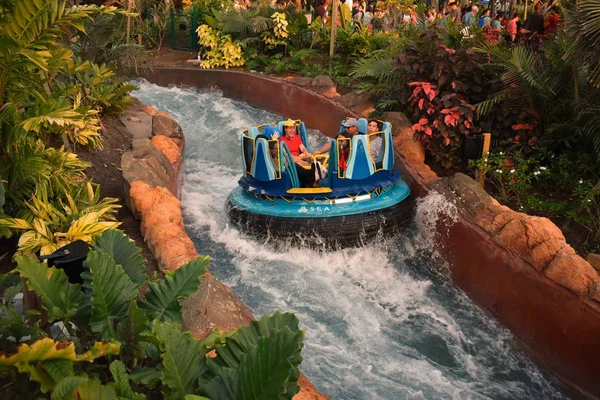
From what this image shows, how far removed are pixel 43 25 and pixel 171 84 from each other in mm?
11052

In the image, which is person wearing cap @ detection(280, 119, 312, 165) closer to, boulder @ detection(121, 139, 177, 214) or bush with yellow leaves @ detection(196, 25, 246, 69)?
boulder @ detection(121, 139, 177, 214)

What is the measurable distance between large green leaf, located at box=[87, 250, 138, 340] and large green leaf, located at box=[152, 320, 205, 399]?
0.32 metres

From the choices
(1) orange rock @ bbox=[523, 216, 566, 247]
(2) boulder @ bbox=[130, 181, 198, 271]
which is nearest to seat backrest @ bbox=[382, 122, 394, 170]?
(1) orange rock @ bbox=[523, 216, 566, 247]

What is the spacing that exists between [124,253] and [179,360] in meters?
0.96

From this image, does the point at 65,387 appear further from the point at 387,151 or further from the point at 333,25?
the point at 333,25

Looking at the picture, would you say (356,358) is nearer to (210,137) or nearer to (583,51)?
(583,51)

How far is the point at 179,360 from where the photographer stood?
2.67 m

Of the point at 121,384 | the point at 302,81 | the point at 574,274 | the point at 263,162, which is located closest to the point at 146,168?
the point at 263,162

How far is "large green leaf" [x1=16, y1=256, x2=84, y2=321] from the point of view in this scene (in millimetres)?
2926

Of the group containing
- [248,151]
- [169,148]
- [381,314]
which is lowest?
[381,314]

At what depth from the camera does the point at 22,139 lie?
5098 mm

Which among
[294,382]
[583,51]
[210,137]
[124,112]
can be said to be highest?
[583,51]

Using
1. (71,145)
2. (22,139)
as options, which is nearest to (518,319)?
(22,139)

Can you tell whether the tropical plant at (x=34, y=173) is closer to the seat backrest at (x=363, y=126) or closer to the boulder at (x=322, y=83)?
the seat backrest at (x=363, y=126)
